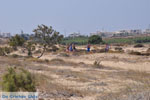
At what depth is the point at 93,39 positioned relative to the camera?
83.8 meters

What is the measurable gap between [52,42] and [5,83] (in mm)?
23989

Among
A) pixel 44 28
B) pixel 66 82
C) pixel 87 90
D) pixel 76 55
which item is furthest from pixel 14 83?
pixel 76 55

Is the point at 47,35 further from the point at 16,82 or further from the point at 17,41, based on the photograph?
the point at 16,82

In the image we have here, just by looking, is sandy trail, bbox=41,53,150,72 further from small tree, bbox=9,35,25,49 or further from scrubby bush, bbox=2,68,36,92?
scrubby bush, bbox=2,68,36,92

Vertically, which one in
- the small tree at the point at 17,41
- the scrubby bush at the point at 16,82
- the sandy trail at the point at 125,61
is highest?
the small tree at the point at 17,41

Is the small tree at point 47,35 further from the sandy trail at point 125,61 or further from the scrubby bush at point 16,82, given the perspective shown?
the scrubby bush at point 16,82

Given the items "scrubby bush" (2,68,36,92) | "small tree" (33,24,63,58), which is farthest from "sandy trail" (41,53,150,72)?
"scrubby bush" (2,68,36,92)

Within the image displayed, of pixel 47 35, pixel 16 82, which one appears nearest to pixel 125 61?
pixel 47 35

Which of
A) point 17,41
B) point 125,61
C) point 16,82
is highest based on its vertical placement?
point 17,41

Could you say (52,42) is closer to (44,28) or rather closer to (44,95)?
(44,28)

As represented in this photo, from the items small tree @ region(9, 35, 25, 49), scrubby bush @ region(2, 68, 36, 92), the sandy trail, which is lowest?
the sandy trail

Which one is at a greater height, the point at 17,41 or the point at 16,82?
the point at 17,41

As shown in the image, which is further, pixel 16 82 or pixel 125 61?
pixel 125 61

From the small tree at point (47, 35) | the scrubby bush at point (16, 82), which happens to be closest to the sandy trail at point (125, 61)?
the small tree at point (47, 35)
